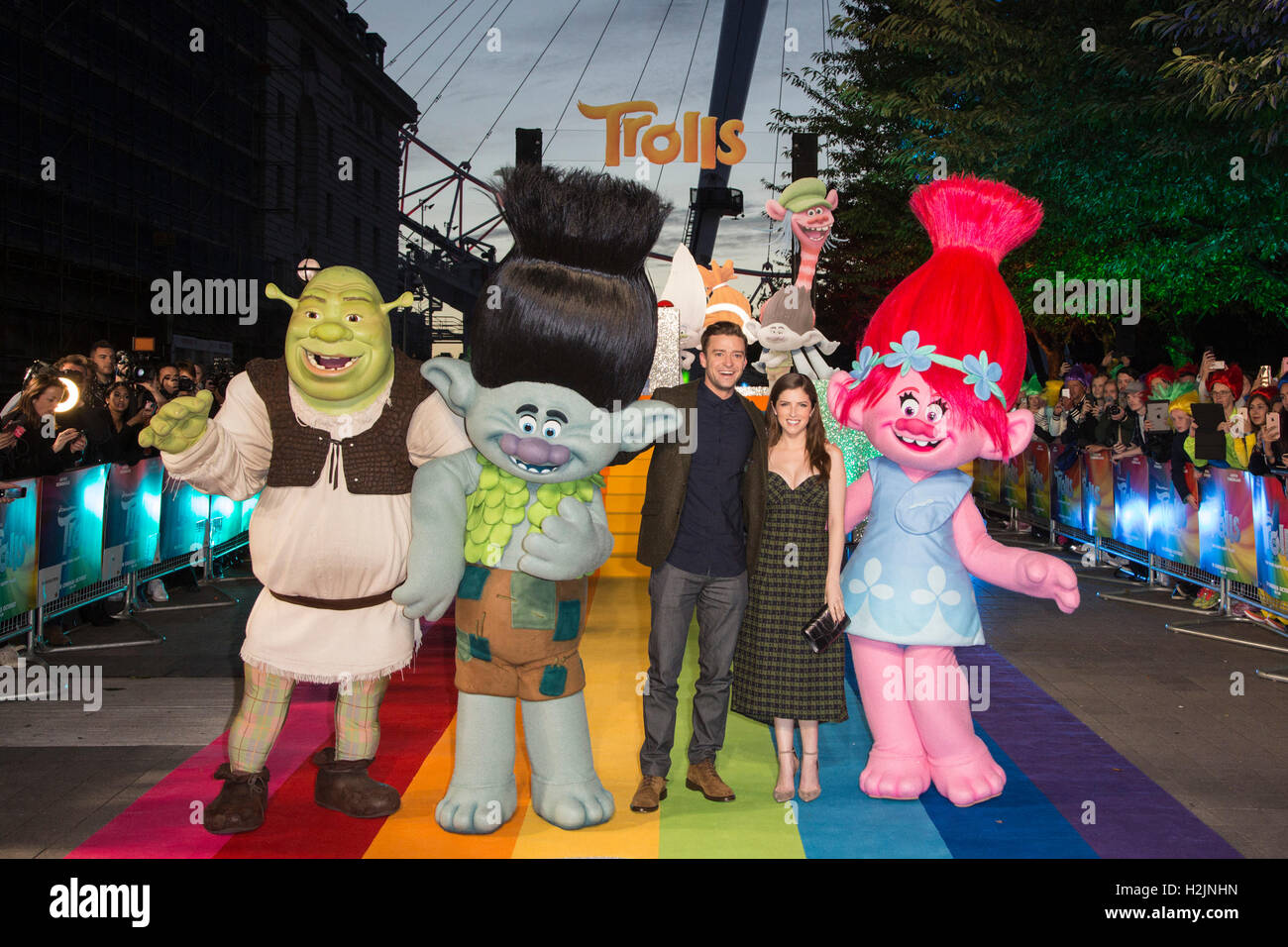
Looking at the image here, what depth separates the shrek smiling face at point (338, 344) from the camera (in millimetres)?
4035

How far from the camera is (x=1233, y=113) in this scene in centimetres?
817

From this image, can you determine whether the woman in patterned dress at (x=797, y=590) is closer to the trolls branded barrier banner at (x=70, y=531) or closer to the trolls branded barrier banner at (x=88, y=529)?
the trolls branded barrier banner at (x=88, y=529)

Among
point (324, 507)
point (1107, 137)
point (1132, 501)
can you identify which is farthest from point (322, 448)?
point (1107, 137)

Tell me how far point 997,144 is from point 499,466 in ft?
30.3

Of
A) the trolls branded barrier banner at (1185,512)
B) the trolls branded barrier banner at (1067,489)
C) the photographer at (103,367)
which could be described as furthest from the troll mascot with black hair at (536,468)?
the trolls branded barrier banner at (1067,489)

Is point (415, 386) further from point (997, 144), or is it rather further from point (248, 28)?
point (248, 28)

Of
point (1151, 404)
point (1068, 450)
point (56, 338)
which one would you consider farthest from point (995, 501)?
point (56, 338)

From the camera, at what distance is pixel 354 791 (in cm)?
417

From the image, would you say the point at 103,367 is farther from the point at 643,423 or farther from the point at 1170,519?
the point at 1170,519

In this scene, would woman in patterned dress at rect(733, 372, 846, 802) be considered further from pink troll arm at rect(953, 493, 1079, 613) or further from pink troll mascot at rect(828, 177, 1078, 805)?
pink troll arm at rect(953, 493, 1079, 613)

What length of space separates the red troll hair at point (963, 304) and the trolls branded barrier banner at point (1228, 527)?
3821mm

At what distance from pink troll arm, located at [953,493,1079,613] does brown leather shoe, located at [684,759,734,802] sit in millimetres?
1302

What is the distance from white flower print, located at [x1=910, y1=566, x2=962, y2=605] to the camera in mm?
4402

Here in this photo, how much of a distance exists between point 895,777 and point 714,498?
1.30 meters
